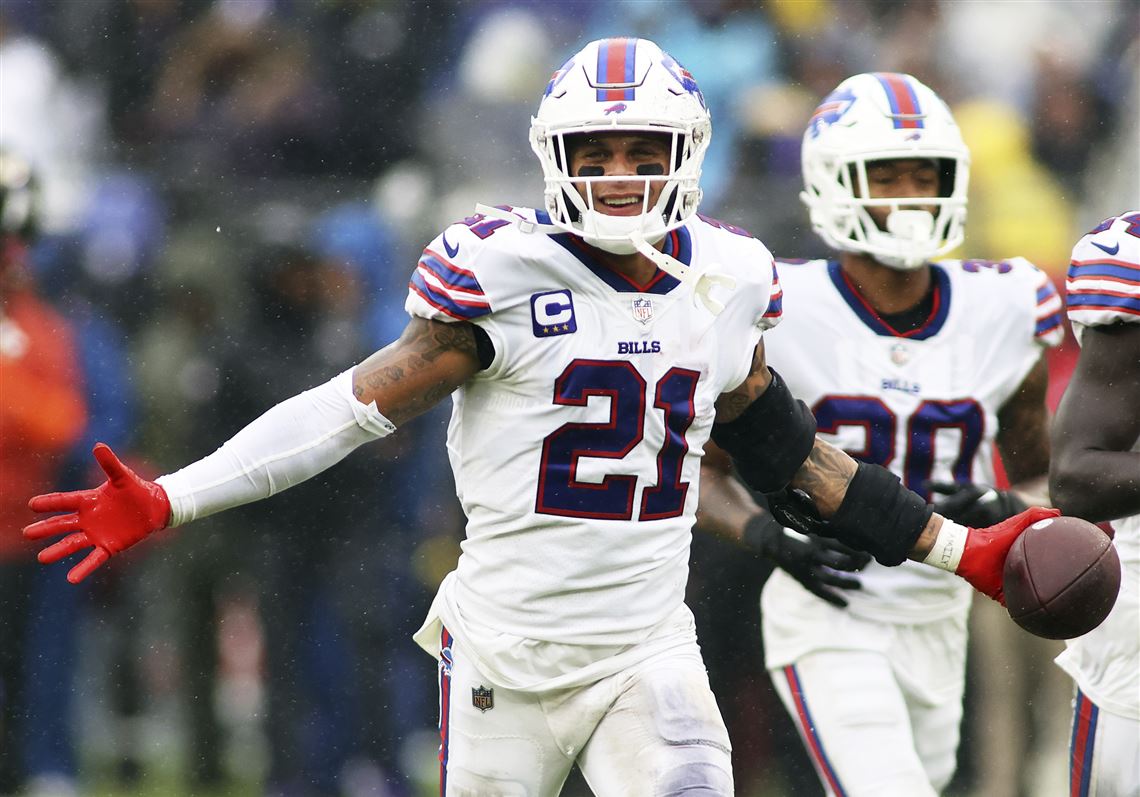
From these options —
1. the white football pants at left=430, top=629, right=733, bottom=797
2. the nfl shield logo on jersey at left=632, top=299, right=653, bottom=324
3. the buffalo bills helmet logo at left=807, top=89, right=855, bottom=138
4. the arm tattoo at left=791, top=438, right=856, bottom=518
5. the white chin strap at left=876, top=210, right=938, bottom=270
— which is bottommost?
the white football pants at left=430, top=629, right=733, bottom=797

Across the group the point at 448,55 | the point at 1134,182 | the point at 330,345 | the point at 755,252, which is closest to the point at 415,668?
the point at 330,345

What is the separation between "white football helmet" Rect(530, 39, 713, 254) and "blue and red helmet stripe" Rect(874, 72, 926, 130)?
103cm

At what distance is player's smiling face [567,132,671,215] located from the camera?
3225 mm

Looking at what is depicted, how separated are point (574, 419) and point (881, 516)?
68cm

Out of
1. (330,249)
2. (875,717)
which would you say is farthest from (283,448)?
(330,249)

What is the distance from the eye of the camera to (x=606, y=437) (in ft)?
10.5

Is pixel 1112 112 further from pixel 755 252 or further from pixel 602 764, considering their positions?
pixel 602 764

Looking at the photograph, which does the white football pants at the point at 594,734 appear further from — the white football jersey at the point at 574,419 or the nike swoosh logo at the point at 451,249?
the nike swoosh logo at the point at 451,249

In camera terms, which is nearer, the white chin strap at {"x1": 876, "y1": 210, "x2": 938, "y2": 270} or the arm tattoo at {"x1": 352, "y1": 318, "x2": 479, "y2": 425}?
the arm tattoo at {"x1": 352, "y1": 318, "x2": 479, "y2": 425}

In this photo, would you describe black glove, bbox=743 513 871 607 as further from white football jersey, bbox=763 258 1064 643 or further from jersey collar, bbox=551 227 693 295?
jersey collar, bbox=551 227 693 295

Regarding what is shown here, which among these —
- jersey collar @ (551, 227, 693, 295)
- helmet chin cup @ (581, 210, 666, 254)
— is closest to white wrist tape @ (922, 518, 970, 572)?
jersey collar @ (551, 227, 693, 295)

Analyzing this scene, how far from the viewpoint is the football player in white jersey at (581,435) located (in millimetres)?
3139

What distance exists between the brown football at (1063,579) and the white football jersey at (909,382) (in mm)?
797

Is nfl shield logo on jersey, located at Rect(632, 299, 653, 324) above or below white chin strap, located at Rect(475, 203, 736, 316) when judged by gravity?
below
